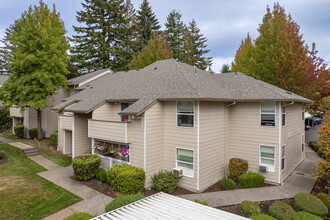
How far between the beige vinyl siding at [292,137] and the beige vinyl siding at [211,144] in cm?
374

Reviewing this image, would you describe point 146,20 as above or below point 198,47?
above

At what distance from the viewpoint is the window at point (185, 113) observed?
10.4 metres

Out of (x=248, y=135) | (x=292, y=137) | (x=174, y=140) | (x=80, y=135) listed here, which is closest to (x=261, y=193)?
(x=248, y=135)

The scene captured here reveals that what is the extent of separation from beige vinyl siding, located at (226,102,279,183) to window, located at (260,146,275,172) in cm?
17

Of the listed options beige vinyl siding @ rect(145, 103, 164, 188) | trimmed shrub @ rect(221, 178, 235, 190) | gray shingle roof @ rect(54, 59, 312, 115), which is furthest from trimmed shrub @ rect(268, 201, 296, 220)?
beige vinyl siding @ rect(145, 103, 164, 188)

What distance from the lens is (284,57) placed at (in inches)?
708

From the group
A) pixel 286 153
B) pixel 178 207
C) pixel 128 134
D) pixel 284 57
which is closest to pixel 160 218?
pixel 178 207

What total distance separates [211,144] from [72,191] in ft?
26.2

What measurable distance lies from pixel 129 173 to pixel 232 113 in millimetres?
7451

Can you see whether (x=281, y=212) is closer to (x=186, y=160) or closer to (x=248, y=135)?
(x=186, y=160)

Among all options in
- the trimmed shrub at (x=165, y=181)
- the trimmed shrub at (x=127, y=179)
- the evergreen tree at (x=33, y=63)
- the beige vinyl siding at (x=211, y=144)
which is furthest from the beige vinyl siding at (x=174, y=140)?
the evergreen tree at (x=33, y=63)

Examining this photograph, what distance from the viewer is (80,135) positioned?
15094 mm

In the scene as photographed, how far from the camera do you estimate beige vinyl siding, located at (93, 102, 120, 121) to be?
43.9 ft

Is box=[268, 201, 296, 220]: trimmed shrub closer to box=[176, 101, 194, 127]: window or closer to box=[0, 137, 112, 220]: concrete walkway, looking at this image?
box=[176, 101, 194, 127]: window
